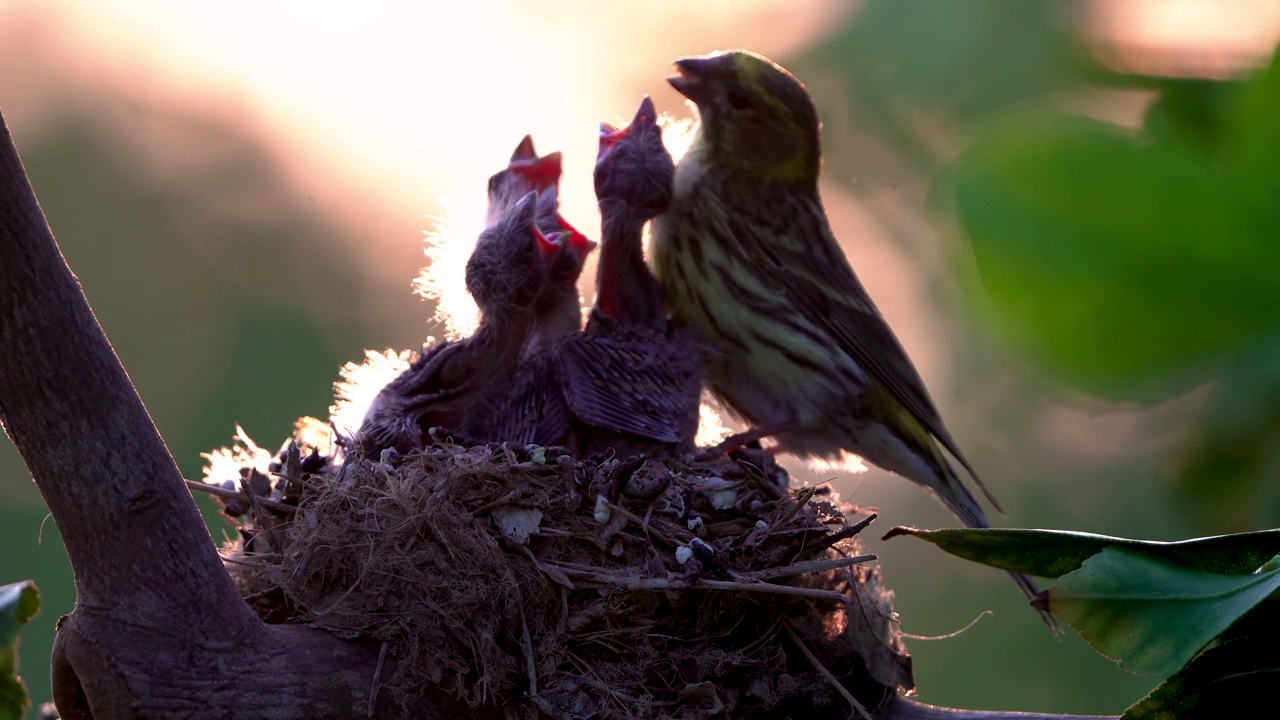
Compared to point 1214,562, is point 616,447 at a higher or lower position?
higher

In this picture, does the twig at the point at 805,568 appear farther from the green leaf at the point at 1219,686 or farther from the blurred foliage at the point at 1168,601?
the green leaf at the point at 1219,686

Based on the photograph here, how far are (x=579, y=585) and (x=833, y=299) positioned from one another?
124 cm

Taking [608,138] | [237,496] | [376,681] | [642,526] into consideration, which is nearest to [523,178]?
[608,138]

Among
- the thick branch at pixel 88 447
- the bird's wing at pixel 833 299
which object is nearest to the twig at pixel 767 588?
the thick branch at pixel 88 447

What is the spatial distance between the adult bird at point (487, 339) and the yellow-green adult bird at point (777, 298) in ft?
1.31

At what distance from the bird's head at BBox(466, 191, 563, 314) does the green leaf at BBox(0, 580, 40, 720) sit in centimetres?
151

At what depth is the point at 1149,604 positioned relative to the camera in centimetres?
124

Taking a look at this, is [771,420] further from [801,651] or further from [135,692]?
[135,692]

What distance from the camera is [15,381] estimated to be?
1.44 metres

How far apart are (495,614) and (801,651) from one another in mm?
548

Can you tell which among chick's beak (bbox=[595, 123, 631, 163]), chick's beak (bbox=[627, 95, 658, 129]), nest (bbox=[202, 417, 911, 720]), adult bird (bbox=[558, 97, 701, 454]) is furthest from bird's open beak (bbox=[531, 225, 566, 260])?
nest (bbox=[202, 417, 911, 720])

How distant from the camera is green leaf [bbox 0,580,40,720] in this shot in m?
1.15

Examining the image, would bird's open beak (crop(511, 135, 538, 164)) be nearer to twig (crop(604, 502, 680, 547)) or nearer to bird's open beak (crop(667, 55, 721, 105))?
bird's open beak (crop(667, 55, 721, 105))

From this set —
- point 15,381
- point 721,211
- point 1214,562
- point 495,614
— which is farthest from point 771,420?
point 15,381
